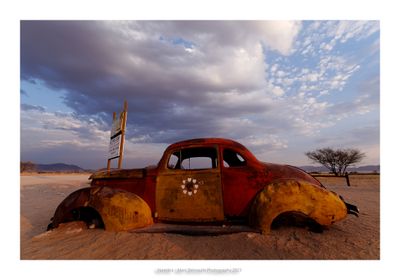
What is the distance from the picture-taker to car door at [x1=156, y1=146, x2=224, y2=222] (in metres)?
3.86

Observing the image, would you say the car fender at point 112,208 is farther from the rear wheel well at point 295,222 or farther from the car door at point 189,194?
the rear wheel well at point 295,222

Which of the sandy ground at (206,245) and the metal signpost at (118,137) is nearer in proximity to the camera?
the sandy ground at (206,245)

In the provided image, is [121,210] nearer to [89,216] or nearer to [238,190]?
[89,216]

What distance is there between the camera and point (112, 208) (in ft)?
12.8

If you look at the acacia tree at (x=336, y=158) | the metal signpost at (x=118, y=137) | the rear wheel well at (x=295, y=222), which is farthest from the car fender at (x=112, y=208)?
the acacia tree at (x=336, y=158)

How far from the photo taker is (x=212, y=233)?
352cm

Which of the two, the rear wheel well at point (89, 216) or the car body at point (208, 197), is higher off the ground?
the car body at point (208, 197)

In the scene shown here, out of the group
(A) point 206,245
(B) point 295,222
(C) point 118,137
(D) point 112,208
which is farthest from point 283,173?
(C) point 118,137

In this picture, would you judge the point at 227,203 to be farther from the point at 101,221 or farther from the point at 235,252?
the point at 101,221

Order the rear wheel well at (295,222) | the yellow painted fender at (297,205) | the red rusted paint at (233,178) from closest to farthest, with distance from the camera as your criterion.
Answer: the yellow painted fender at (297,205), the rear wheel well at (295,222), the red rusted paint at (233,178)

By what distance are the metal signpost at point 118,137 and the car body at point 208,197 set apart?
0.91 meters

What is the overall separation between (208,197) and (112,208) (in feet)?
5.53

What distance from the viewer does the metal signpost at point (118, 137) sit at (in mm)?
5023
